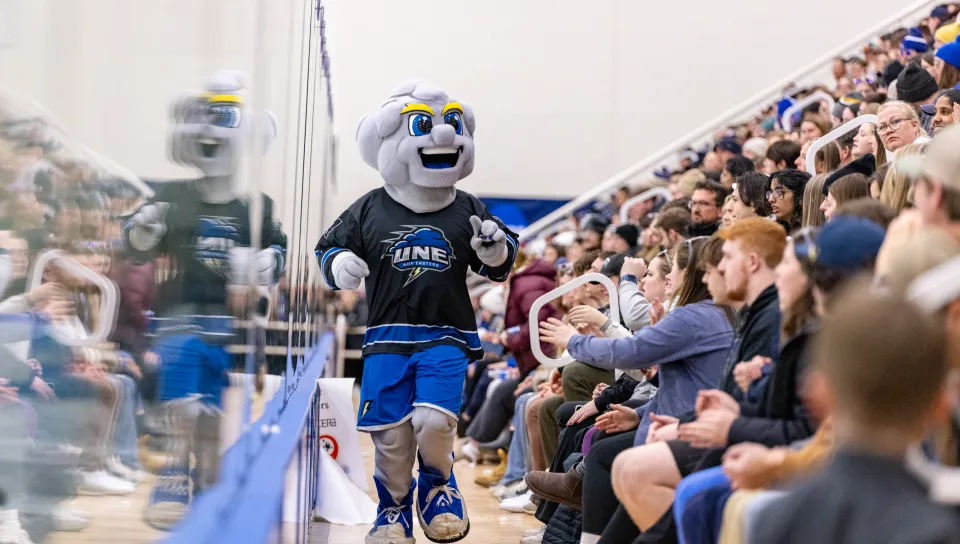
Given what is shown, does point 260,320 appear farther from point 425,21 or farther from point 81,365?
point 425,21

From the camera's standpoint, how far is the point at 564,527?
3926mm

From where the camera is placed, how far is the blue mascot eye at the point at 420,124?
14.8 feet

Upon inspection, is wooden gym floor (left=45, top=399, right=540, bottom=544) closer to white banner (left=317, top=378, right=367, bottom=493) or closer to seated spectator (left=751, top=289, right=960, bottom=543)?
white banner (left=317, top=378, right=367, bottom=493)

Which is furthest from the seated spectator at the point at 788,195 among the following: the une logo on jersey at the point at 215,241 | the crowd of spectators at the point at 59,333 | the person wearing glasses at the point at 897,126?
the crowd of spectators at the point at 59,333

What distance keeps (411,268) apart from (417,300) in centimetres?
13

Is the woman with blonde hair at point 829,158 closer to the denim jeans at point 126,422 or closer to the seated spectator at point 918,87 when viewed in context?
the seated spectator at point 918,87

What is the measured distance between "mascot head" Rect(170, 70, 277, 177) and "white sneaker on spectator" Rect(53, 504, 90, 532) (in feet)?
1.35

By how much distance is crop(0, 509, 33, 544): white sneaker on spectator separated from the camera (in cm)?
102

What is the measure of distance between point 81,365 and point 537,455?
14.3ft

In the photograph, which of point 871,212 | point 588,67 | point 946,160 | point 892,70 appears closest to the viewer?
point 946,160

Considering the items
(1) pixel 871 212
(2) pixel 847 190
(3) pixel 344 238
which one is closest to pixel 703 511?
(1) pixel 871 212

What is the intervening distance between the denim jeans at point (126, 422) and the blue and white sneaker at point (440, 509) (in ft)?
9.77

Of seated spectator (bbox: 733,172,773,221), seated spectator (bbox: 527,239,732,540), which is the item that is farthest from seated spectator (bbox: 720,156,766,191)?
seated spectator (bbox: 527,239,732,540)

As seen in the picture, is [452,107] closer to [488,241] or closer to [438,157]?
[438,157]
